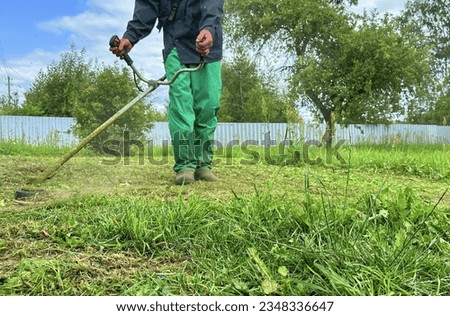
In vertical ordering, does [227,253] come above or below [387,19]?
below

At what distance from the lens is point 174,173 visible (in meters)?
3.33

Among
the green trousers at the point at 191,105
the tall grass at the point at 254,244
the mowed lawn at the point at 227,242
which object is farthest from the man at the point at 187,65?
the tall grass at the point at 254,244

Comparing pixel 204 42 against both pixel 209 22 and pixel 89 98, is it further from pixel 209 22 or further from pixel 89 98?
pixel 89 98

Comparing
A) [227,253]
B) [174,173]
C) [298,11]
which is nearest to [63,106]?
[174,173]

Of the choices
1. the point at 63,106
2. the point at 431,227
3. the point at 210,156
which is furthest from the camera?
the point at 210,156

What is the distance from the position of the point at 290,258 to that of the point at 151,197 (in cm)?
95

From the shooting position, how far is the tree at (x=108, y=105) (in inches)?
135

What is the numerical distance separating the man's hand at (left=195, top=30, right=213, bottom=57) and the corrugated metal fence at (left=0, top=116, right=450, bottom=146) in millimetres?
587

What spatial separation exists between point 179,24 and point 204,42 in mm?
362

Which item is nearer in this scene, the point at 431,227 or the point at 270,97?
the point at 431,227

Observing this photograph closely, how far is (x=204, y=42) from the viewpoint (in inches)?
112

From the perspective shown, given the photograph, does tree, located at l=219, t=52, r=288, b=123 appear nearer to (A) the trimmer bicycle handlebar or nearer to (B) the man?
(B) the man

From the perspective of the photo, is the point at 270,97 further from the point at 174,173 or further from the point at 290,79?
the point at 290,79

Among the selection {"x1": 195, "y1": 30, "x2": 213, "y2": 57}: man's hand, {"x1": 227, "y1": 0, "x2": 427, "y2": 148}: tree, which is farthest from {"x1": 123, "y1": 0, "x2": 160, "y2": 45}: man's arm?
{"x1": 227, "y1": 0, "x2": 427, "y2": 148}: tree
